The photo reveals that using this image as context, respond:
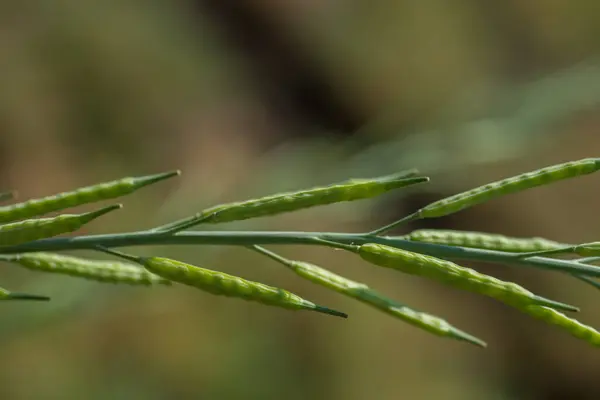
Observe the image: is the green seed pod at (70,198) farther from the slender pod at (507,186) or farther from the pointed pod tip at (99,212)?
the slender pod at (507,186)

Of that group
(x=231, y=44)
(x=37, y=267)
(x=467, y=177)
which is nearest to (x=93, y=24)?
(x=231, y=44)

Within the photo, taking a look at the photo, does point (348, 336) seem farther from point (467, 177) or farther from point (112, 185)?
point (112, 185)

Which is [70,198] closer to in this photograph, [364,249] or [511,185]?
[364,249]

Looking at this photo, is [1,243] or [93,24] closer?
[1,243]

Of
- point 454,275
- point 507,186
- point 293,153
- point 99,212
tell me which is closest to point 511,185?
point 507,186

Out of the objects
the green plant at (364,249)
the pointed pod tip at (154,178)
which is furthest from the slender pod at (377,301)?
the pointed pod tip at (154,178)

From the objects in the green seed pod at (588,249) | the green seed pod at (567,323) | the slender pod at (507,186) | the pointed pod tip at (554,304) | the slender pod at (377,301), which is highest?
the slender pod at (507,186)

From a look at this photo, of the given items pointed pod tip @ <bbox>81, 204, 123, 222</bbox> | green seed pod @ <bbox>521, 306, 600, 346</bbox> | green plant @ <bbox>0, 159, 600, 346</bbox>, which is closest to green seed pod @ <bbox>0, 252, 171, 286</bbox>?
green plant @ <bbox>0, 159, 600, 346</bbox>
